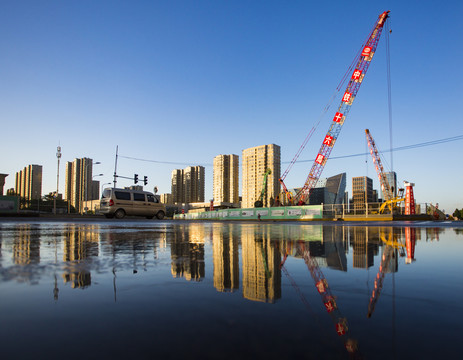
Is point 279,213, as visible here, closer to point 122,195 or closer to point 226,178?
point 122,195

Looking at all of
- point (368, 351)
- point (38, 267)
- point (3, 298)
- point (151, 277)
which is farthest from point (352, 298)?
Result: point (38, 267)

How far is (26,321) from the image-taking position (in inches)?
52.1

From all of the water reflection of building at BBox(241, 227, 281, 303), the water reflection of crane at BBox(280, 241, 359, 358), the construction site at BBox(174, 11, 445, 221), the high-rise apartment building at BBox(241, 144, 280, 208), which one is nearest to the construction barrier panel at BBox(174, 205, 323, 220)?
the construction site at BBox(174, 11, 445, 221)

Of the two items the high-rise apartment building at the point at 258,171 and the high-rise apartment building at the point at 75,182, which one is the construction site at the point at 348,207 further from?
the high-rise apartment building at the point at 258,171

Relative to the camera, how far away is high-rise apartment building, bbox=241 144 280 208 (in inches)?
6575

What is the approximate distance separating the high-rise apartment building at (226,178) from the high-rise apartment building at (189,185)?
460 inches

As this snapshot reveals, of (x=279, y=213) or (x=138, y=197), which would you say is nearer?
(x=138, y=197)

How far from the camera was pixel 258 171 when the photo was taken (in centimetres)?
16962

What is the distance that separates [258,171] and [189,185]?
39072mm

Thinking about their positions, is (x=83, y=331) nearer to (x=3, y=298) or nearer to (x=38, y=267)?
(x=3, y=298)

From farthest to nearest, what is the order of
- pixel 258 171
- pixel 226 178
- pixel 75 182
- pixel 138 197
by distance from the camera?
pixel 226 178, pixel 258 171, pixel 75 182, pixel 138 197

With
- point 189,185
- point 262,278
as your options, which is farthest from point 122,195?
point 189,185

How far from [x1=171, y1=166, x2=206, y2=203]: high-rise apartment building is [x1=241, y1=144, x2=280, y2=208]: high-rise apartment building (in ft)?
88.7

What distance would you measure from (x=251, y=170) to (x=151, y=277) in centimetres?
17366
